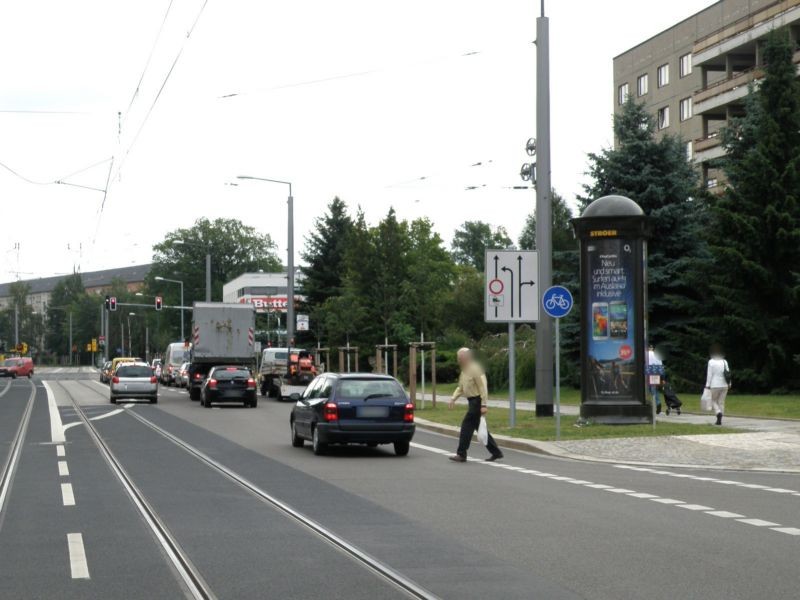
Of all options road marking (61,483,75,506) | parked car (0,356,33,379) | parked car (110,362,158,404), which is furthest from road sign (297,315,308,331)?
parked car (0,356,33,379)

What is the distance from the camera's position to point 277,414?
36281mm

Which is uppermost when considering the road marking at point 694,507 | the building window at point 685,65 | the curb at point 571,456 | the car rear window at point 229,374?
the building window at point 685,65

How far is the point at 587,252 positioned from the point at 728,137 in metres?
16.0

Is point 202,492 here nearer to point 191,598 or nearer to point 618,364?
point 191,598

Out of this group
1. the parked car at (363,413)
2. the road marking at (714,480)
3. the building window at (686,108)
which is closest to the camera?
the road marking at (714,480)

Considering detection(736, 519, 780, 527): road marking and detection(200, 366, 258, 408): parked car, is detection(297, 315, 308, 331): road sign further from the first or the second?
detection(736, 519, 780, 527): road marking

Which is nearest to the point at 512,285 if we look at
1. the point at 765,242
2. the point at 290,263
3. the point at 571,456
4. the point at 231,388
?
the point at 571,456

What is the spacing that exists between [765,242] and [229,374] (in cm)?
1724

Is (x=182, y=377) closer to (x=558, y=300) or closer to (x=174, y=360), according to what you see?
(x=174, y=360)

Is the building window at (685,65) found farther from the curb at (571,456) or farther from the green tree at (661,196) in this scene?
the curb at (571,456)

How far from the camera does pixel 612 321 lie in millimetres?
25891

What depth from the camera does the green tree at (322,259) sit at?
79062 mm

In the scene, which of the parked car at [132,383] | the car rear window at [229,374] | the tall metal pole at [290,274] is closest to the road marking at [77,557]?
the car rear window at [229,374]

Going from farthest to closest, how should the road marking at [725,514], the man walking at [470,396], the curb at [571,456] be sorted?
1. the man walking at [470,396]
2. the curb at [571,456]
3. the road marking at [725,514]
